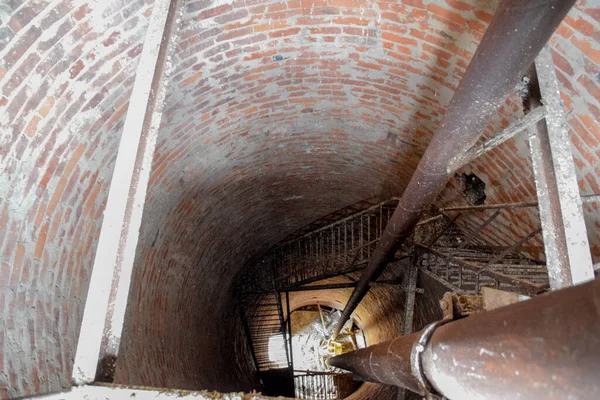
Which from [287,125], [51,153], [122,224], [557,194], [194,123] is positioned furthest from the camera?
[287,125]

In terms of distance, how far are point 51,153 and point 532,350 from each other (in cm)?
302

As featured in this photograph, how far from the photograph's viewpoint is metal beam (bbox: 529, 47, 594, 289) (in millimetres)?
2049

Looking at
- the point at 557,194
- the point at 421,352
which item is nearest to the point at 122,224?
the point at 421,352

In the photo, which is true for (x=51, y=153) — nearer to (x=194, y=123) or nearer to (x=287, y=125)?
(x=194, y=123)

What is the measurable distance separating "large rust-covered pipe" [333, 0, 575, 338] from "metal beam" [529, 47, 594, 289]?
274 millimetres

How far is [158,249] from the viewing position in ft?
15.1

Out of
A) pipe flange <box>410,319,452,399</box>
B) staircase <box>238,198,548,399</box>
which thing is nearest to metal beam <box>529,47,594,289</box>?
pipe flange <box>410,319,452,399</box>

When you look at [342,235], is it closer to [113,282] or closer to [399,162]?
[399,162]

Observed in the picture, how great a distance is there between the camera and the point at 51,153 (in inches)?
108

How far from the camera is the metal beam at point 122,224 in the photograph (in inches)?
71.9

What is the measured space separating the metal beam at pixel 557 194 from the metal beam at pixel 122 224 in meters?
2.25

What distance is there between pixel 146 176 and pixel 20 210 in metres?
1.13

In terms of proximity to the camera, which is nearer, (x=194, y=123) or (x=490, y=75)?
(x=490, y=75)

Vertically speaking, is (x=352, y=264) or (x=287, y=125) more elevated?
(x=287, y=125)
